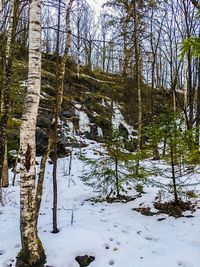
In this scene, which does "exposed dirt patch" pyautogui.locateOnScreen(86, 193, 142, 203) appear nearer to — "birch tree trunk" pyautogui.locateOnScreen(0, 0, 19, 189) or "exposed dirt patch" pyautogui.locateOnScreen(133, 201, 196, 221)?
"exposed dirt patch" pyautogui.locateOnScreen(133, 201, 196, 221)

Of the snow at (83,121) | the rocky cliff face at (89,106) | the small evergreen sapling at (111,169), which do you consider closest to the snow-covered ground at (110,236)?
the small evergreen sapling at (111,169)

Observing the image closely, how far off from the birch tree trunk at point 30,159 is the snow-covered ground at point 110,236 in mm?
393

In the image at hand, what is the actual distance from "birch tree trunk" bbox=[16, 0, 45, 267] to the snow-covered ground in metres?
0.39

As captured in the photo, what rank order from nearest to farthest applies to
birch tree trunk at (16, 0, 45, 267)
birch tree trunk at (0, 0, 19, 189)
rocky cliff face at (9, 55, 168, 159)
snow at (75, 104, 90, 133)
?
birch tree trunk at (16, 0, 45, 267) < birch tree trunk at (0, 0, 19, 189) < rocky cliff face at (9, 55, 168, 159) < snow at (75, 104, 90, 133)

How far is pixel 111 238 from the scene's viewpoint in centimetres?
678

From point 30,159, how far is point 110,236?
2533 millimetres

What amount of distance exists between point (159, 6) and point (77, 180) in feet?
34.4

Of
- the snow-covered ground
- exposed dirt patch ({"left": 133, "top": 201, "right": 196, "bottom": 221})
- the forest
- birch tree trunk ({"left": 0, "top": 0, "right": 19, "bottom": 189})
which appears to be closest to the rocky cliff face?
the forest

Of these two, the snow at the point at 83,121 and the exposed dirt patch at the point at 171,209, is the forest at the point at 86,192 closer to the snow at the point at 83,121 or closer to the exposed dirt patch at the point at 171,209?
the exposed dirt patch at the point at 171,209

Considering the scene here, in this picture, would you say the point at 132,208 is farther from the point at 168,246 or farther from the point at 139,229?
the point at 168,246

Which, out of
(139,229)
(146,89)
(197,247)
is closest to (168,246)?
(197,247)

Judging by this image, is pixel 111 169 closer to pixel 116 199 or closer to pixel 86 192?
pixel 116 199

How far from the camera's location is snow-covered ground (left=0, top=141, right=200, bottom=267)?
19.8 ft

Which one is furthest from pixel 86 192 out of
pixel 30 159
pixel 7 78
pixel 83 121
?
pixel 83 121
